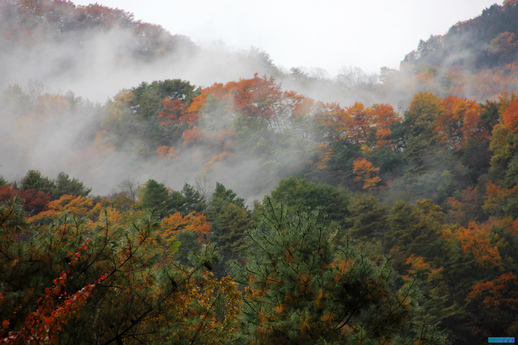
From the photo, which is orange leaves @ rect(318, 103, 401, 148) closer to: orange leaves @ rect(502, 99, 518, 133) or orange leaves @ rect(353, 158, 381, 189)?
orange leaves @ rect(353, 158, 381, 189)

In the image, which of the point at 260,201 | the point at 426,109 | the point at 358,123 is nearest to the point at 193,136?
the point at 260,201

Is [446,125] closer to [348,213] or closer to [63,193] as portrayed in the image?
[348,213]

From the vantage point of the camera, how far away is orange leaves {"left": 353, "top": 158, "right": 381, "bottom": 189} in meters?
32.5

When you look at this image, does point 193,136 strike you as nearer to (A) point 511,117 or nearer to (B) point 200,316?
(A) point 511,117

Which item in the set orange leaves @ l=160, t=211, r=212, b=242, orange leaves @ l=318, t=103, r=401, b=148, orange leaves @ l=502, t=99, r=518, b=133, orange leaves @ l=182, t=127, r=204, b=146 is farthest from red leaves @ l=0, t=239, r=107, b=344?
orange leaves @ l=182, t=127, r=204, b=146

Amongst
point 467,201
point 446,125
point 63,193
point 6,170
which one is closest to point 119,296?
point 63,193

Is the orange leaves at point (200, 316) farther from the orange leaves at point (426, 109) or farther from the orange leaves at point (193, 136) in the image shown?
the orange leaves at point (426, 109)

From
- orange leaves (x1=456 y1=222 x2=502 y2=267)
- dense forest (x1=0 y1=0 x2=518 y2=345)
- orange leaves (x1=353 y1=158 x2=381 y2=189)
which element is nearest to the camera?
dense forest (x1=0 y1=0 x2=518 y2=345)

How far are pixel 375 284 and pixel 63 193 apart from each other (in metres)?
26.1

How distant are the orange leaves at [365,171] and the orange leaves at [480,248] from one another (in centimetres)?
1334

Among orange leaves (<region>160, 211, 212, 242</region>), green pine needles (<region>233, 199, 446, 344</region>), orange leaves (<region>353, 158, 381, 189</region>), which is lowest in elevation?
green pine needles (<region>233, 199, 446, 344</region>)

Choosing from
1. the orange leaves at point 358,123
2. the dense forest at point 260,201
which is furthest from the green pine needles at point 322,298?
the orange leaves at point 358,123

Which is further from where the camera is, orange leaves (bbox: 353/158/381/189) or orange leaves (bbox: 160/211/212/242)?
orange leaves (bbox: 353/158/381/189)

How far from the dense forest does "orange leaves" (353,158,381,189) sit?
8.7 inches
